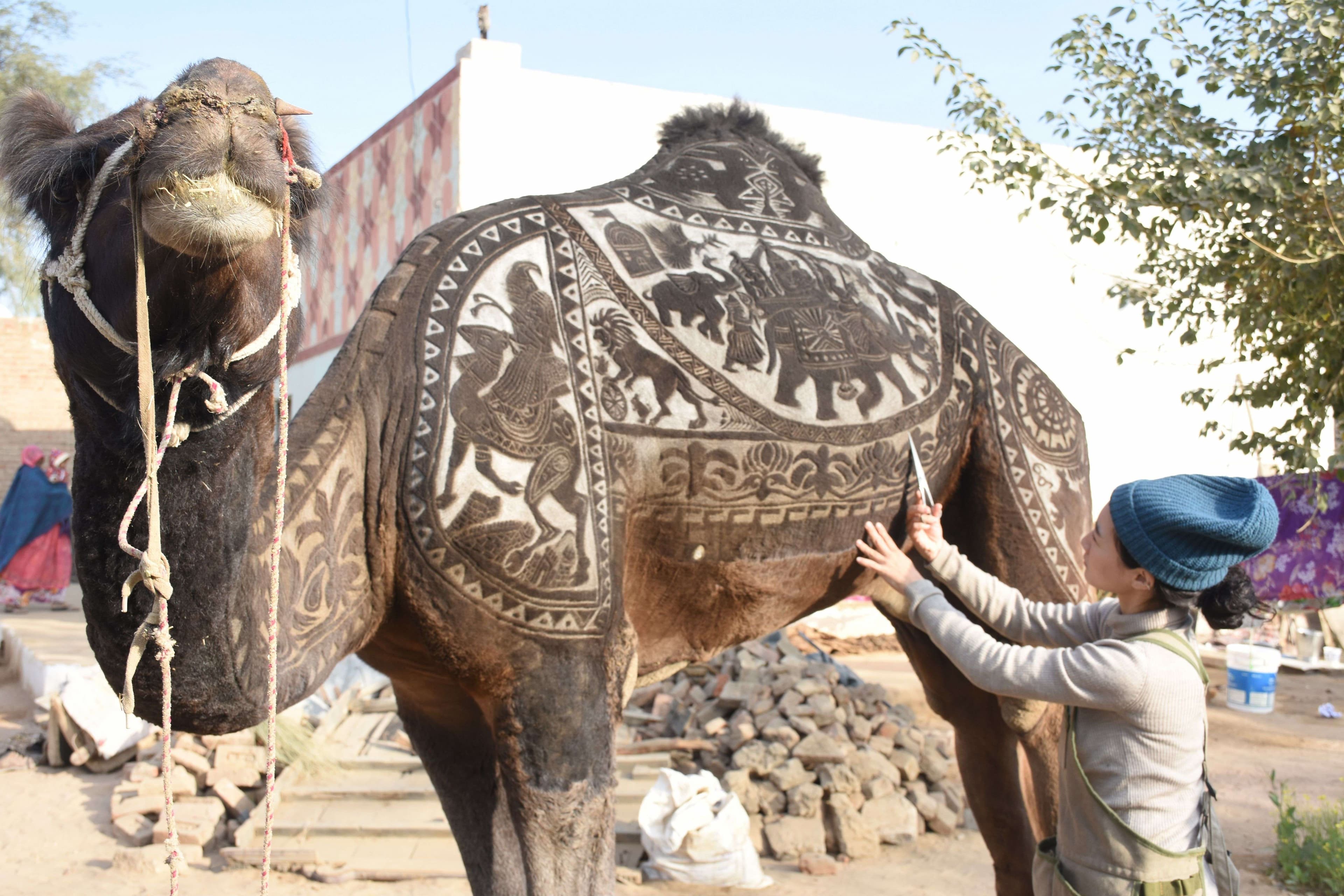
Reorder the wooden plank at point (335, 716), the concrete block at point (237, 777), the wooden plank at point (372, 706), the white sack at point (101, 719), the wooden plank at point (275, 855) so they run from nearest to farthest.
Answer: the wooden plank at point (275, 855) < the concrete block at point (237, 777) < the wooden plank at point (335, 716) < the white sack at point (101, 719) < the wooden plank at point (372, 706)

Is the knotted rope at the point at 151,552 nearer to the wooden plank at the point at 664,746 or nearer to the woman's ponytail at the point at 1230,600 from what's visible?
the woman's ponytail at the point at 1230,600

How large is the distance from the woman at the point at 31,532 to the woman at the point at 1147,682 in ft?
44.4

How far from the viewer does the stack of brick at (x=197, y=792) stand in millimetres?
5797

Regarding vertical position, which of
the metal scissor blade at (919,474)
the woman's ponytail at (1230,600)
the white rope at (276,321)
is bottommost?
the woman's ponytail at (1230,600)

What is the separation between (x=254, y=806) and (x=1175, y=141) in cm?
604

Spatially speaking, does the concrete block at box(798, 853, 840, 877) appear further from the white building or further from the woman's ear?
the white building

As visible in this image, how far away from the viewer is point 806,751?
244 inches

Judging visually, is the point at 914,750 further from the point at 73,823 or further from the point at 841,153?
the point at 841,153

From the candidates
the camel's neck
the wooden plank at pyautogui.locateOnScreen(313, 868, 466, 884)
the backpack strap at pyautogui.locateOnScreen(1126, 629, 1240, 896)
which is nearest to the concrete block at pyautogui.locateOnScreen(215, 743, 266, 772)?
the wooden plank at pyautogui.locateOnScreen(313, 868, 466, 884)

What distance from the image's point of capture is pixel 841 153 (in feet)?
37.9

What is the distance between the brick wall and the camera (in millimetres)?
17141

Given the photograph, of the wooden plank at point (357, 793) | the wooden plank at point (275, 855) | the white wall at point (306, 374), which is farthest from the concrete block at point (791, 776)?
the white wall at point (306, 374)

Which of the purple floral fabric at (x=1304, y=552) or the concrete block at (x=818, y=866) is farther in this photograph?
the purple floral fabric at (x=1304, y=552)

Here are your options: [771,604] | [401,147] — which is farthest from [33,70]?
[771,604]
